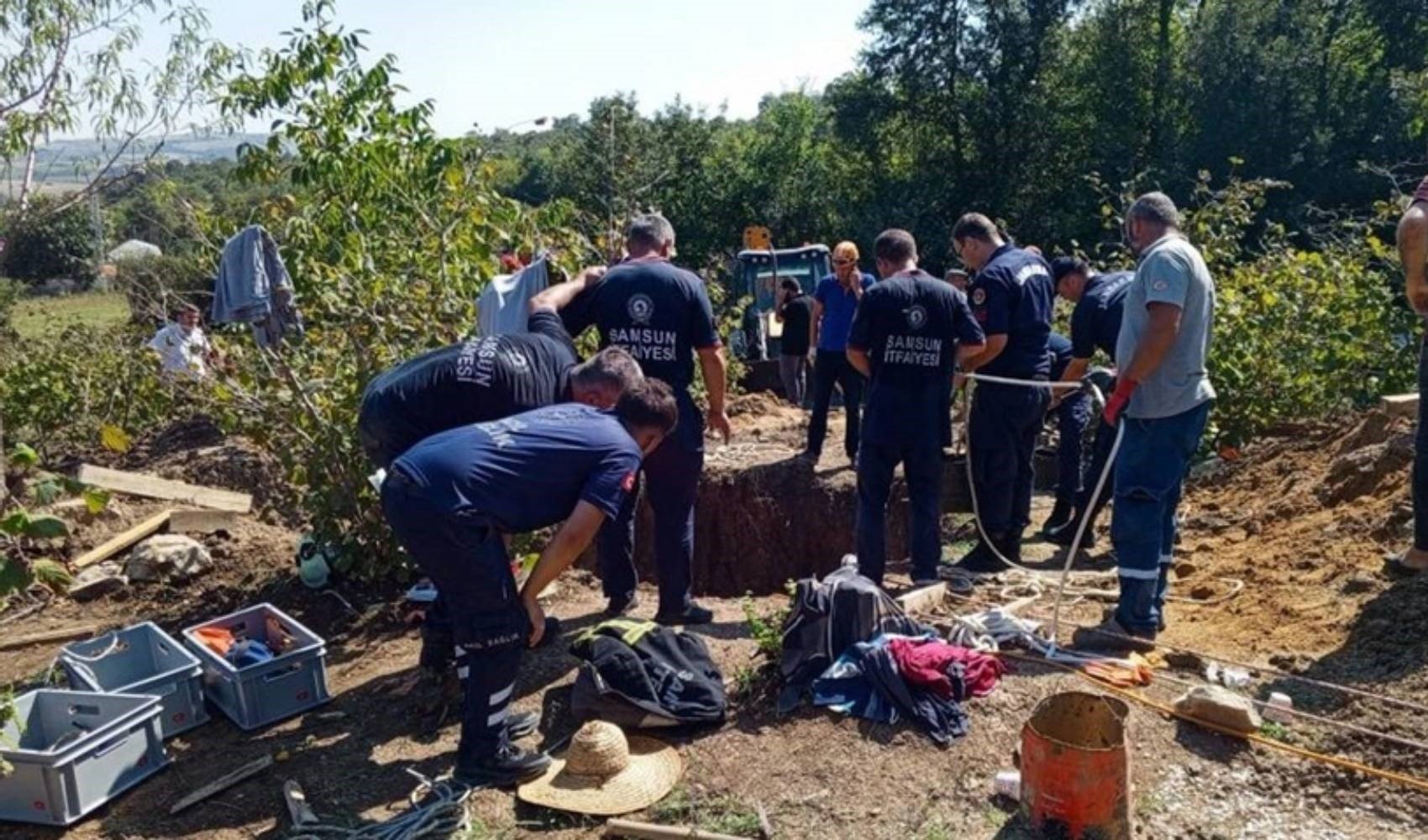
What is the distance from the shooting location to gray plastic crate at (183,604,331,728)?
185 inches

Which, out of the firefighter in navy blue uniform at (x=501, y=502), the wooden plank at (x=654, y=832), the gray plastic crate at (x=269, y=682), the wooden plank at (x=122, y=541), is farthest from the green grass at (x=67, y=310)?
the wooden plank at (x=654, y=832)

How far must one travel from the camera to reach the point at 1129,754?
11.6 ft

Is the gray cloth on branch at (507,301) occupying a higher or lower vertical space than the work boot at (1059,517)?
higher

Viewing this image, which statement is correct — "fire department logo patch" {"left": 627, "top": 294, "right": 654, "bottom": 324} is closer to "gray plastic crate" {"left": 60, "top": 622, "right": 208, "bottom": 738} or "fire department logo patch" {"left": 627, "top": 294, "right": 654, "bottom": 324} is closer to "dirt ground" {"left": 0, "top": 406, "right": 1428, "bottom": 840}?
"dirt ground" {"left": 0, "top": 406, "right": 1428, "bottom": 840}

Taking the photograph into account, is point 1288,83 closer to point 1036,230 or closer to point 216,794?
point 1036,230

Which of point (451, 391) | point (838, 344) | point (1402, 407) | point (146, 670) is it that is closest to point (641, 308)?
point (451, 391)

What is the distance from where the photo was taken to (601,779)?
3.97 metres

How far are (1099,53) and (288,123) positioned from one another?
24290 millimetres

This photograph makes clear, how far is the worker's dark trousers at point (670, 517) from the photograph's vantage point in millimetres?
5320

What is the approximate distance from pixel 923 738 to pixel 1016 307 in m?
2.88

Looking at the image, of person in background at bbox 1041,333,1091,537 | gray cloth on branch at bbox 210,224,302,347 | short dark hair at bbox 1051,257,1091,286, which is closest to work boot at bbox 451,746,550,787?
gray cloth on branch at bbox 210,224,302,347

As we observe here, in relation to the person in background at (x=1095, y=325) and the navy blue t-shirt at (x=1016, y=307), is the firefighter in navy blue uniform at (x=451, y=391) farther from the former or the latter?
the person in background at (x=1095, y=325)

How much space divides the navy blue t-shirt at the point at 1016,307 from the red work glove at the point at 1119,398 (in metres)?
1.37

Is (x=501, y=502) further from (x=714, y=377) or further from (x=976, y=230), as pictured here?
(x=976, y=230)
